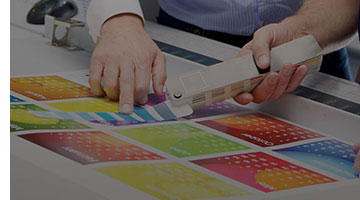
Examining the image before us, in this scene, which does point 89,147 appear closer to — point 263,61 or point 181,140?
point 181,140

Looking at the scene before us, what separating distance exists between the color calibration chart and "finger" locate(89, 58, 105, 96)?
1cm

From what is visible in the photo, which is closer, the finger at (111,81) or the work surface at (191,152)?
the work surface at (191,152)

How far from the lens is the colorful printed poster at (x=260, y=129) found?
100cm

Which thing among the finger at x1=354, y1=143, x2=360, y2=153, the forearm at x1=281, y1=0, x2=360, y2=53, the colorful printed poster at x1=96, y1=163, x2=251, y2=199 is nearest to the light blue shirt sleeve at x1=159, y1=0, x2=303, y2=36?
the forearm at x1=281, y1=0, x2=360, y2=53

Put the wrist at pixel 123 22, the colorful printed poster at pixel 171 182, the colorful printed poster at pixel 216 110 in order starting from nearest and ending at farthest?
the colorful printed poster at pixel 171 182
the colorful printed poster at pixel 216 110
the wrist at pixel 123 22

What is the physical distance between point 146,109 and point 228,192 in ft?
1.31

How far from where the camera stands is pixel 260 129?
1.05 metres

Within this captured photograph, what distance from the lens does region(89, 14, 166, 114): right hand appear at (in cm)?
112

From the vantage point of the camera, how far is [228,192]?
2.43 feet

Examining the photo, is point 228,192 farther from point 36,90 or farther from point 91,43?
point 91,43

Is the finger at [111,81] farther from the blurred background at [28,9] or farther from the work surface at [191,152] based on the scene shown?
the blurred background at [28,9]

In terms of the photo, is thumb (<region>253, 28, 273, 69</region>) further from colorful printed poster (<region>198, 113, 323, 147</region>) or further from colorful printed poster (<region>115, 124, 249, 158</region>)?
colorful printed poster (<region>115, 124, 249, 158</region>)

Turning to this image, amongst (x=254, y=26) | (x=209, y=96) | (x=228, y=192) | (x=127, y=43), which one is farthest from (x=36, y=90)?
(x=254, y=26)

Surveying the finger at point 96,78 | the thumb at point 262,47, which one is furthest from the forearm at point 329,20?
the finger at point 96,78
